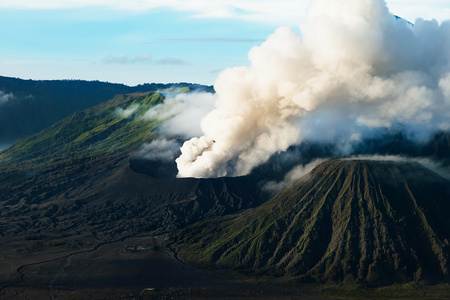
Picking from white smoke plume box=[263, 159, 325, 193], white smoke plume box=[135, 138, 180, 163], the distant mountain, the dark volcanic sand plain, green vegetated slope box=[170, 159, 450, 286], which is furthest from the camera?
white smoke plume box=[135, 138, 180, 163]

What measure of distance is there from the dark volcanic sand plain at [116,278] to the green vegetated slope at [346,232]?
19.0 ft

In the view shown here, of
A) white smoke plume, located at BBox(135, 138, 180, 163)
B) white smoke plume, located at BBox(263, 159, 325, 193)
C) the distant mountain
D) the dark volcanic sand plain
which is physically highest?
white smoke plume, located at BBox(135, 138, 180, 163)

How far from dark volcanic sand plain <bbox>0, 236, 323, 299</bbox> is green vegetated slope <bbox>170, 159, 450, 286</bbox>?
5.80 m

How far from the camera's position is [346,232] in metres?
93.1

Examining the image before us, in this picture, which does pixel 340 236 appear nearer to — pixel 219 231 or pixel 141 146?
pixel 219 231

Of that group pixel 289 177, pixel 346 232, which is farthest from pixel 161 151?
pixel 346 232

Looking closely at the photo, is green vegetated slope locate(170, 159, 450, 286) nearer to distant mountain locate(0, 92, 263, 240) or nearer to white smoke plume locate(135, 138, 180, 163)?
distant mountain locate(0, 92, 263, 240)

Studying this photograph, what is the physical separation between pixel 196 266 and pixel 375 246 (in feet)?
89.8

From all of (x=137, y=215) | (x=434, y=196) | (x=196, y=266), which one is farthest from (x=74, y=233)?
(x=434, y=196)

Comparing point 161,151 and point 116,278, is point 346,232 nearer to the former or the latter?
point 116,278

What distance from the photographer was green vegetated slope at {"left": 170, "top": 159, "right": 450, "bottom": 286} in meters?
87.3

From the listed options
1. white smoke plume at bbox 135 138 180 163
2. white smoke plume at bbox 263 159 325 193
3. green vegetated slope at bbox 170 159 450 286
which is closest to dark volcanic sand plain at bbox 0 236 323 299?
green vegetated slope at bbox 170 159 450 286

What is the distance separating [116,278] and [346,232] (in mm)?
34764

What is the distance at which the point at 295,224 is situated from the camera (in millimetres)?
98750
